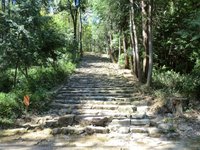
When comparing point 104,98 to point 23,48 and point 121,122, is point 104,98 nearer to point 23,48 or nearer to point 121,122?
point 121,122

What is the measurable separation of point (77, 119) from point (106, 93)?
12.2ft

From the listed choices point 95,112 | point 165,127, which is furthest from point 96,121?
point 165,127

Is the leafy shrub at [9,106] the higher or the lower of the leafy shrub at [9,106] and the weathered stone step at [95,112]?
the higher

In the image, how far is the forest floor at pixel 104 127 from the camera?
8.30 meters

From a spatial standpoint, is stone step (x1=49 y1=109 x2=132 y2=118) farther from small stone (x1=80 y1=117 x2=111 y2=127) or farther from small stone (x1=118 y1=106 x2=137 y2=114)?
small stone (x1=80 y1=117 x2=111 y2=127)

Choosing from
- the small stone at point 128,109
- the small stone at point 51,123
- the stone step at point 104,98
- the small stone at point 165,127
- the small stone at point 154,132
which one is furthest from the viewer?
the stone step at point 104,98

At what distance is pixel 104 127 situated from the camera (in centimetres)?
Answer: 980

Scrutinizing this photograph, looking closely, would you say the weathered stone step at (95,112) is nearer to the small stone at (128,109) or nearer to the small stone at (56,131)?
the small stone at (128,109)

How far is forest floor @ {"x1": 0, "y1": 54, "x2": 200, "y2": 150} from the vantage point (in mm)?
8305

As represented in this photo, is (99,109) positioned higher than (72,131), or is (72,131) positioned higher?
(99,109)

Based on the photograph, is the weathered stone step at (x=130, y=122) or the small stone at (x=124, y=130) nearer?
the small stone at (x=124, y=130)

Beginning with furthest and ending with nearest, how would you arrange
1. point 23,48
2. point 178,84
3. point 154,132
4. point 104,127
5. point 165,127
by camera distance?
point 178,84
point 23,48
point 104,127
point 165,127
point 154,132

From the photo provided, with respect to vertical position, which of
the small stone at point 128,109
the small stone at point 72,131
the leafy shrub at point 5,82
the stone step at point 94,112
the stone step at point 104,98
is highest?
the leafy shrub at point 5,82

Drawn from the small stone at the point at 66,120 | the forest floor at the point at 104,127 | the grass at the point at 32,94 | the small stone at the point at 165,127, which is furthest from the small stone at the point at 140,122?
the grass at the point at 32,94
